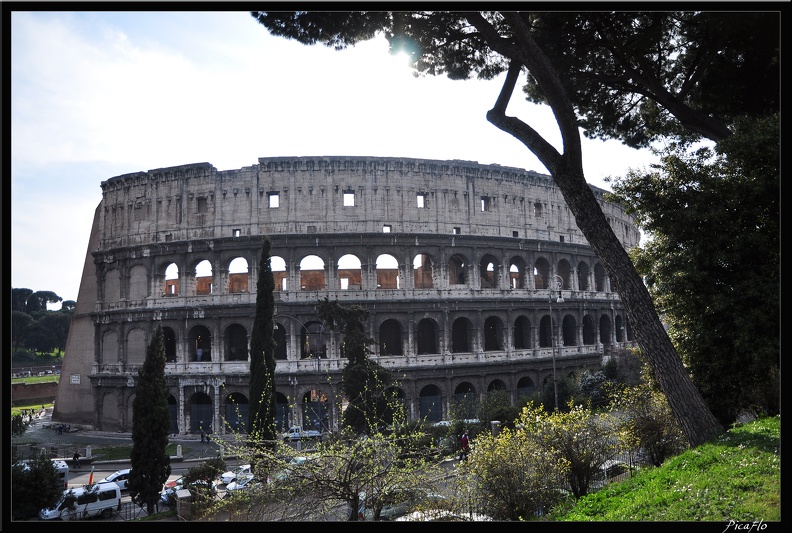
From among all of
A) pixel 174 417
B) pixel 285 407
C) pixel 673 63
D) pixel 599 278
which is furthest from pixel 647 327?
pixel 599 278

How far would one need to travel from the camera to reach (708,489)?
6203 millimetres

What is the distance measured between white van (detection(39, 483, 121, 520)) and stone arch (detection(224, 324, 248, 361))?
8998 millimetres

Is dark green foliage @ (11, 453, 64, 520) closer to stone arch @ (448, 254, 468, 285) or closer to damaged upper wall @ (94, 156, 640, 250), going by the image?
damaged upper wall @ (94, 156, 640, 250)

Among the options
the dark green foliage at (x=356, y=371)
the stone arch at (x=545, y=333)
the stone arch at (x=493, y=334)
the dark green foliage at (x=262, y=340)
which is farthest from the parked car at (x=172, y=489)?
the stone arch at (x=545, y=333)

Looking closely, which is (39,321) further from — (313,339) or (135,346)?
(313,339)

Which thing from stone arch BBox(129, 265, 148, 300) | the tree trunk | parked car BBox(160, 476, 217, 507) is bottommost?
parked car BBox(160, 476, 217, 507)

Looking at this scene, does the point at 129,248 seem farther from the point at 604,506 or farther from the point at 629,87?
the point at 604,506

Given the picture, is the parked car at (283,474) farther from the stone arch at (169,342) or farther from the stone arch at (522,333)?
the stone arch at (522,333)

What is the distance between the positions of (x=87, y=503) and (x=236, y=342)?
10.3 metres

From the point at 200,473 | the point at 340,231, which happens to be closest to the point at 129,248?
the point at 340,231

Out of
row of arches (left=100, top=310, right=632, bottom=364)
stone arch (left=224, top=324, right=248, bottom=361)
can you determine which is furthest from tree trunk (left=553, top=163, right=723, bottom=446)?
stone arch (left=224, top=324, right=248, bottom=361)

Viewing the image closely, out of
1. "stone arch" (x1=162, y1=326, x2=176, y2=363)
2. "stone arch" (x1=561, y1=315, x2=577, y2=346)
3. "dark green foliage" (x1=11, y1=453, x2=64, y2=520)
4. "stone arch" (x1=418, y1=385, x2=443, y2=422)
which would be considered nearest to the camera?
"dark green foliage" (x1=11, y1=453, x2=64, y2=520)

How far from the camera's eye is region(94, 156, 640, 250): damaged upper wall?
22.2 meters
